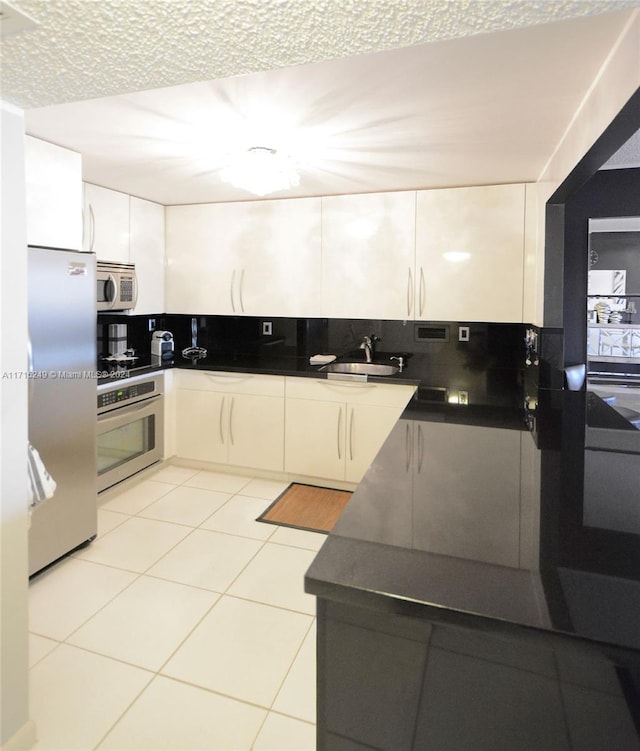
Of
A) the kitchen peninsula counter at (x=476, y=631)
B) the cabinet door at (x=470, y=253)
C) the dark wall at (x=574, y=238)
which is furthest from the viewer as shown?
the cabinet door at (x=470, y=253)

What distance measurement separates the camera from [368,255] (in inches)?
134

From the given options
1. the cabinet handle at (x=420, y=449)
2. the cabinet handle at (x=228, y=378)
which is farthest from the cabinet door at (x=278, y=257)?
the cabinet handle at (x=420, y=449)

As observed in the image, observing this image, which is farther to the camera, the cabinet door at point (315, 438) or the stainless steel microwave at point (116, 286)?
the cabinet door at point (315, 438)

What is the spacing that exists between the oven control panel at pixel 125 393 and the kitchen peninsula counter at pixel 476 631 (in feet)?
7.90

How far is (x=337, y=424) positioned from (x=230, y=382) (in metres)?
0.87

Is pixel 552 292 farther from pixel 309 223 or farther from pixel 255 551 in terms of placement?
pixel 255 551

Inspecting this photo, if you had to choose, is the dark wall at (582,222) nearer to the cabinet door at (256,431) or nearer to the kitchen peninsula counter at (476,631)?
the cabinet door at (256,431)

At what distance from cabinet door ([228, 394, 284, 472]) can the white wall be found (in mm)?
2132

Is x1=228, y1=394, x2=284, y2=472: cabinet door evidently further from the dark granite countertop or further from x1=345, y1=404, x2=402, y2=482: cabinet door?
the dark granite countertop

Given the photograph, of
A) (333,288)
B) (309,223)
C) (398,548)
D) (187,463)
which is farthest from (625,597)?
(187,463)

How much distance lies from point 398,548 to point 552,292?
2.25 metres

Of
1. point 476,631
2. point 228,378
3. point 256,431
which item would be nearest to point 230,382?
point 228,378

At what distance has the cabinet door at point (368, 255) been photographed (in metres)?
3.33

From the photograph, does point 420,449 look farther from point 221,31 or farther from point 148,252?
point 148,252
